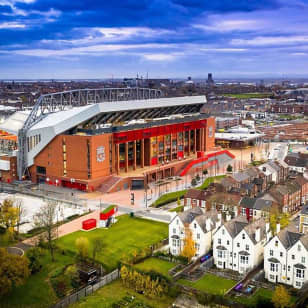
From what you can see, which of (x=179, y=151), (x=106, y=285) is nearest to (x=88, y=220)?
(x=106, y=285)

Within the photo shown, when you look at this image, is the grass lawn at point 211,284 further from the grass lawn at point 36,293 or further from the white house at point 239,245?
the grass lawn at point 36,293

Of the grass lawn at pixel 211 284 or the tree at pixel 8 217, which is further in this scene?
the tree at pixel 8 217

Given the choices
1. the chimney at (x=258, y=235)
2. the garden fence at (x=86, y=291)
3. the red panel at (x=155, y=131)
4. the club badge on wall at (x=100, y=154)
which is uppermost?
the red panel at (x=155, y=131)

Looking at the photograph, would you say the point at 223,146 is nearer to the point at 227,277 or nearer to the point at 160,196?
the point at 160,196

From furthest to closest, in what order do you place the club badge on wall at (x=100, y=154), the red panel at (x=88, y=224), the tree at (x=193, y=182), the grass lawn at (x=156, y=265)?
the tree at (x=193, y=182) < the club badge on wall at (x=100, y=154) < the red panel at (x=88, y=224) < the grass lawn at (x=156, y=265)

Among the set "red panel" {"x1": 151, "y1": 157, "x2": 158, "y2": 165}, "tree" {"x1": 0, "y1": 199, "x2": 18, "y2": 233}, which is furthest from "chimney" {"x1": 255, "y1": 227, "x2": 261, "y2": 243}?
"red panel" {"x1": 151, "y1": 157, "x2": 158, "y2": 165}

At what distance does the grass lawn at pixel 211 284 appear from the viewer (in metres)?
32.0

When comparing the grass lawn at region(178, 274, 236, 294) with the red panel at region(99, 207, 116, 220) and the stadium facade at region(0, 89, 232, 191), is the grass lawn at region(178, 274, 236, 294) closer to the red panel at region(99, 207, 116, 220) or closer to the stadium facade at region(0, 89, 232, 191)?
the red panel at region(99, 207, 116, 220)

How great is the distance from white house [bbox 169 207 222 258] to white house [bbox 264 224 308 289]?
19.0 ft

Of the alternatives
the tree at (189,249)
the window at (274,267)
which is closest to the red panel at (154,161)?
the tree at (189,249)

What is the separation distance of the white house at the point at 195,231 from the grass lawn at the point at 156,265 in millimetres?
1777

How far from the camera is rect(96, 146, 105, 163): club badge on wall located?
63.9 metres

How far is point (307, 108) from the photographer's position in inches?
6890

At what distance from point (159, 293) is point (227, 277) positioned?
602 centimetres
